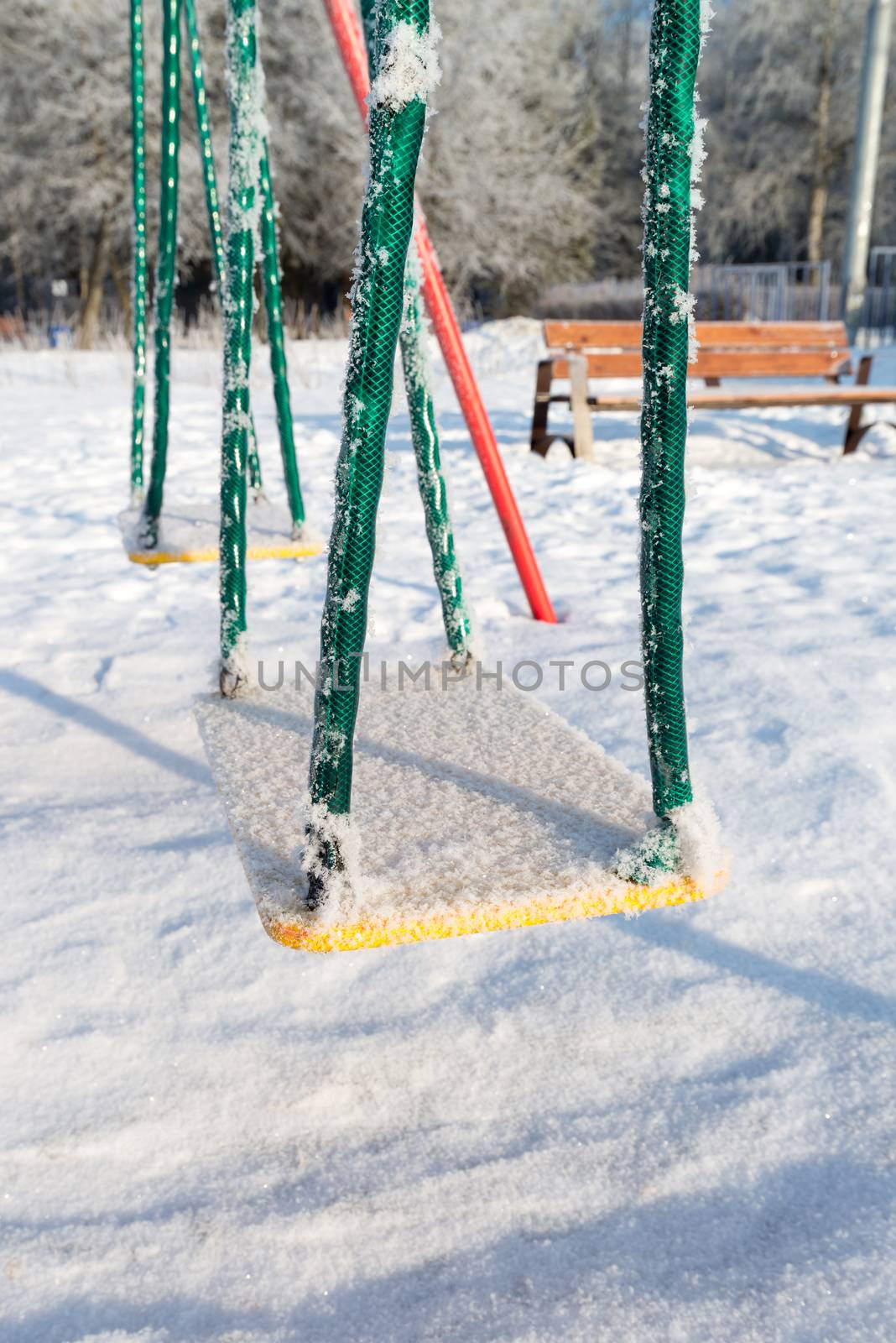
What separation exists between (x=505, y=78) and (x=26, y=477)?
17.4 m

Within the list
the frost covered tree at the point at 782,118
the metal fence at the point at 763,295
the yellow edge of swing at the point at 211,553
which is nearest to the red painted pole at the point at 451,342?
the yellow edge of swing at the point at 211,553

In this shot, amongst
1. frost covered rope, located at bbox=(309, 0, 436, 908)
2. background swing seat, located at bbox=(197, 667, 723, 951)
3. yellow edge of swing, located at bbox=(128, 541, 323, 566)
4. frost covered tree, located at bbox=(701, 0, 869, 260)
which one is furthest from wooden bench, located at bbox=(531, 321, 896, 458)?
frost covered tree, located at bbox=(701, 0, 869, 260)

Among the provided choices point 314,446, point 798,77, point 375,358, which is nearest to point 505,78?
point 798,77

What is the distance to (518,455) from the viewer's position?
19.8 feet

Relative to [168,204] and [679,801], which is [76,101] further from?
[679,801]

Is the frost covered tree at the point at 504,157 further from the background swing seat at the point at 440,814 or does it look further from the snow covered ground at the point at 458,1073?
the background swing seat at the point at 440,814

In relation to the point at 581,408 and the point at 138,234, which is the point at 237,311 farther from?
the point at 581,408

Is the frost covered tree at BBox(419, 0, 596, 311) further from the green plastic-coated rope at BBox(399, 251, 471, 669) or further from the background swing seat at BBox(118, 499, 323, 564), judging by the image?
the green plastic-coated rope at BBox(399, 251, 471, 669)

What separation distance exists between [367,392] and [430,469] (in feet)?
3.45

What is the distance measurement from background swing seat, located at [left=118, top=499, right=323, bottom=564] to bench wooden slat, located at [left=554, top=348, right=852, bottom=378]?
3146 mm

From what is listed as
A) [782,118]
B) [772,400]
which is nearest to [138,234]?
[772,400]

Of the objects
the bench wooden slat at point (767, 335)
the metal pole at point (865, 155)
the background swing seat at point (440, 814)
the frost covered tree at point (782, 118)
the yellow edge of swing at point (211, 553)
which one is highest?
the frost covered tree at point (782, 118)

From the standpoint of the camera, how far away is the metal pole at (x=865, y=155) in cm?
1054

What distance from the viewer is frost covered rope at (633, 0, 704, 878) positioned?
46.9 inches
